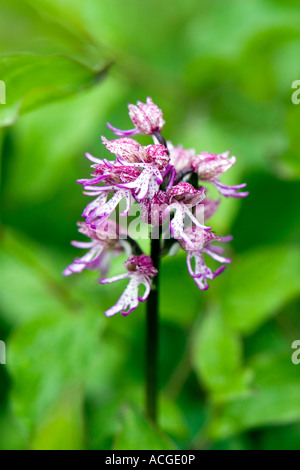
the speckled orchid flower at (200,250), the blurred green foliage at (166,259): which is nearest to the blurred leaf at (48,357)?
the blurred green foliage at (166,259)

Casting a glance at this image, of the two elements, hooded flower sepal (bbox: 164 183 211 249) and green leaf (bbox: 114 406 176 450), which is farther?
green leaf (bbox: 114 406 176 450)

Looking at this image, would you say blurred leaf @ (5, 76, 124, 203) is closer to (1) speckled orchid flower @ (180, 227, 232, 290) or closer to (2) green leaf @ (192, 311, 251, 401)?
(2) green leaf @ (192, 311, 251, 401)

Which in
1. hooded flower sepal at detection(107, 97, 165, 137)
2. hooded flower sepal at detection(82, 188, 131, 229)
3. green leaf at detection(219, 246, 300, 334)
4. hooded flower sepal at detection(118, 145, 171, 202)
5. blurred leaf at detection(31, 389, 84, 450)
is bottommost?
blurred leaf at detection(31, 389, 84, 450)

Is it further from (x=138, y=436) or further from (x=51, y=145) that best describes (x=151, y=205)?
(x=51, y=145)

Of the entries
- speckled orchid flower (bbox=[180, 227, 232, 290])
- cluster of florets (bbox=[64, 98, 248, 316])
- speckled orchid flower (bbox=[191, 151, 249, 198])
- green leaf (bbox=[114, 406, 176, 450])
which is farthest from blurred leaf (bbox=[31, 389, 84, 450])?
speckled orchid flower (bbox=[191, 151, 249, 198])

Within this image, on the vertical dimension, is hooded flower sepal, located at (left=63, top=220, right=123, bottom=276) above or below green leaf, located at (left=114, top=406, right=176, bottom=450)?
above

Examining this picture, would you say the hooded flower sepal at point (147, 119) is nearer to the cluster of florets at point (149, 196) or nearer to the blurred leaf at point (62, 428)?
the cluster of florets at point (149, 196)

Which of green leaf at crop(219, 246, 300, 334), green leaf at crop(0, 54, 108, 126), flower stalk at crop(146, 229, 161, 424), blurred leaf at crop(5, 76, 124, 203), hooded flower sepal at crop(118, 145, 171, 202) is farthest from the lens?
blurred leaf at crop(5, 76, 124, 203)

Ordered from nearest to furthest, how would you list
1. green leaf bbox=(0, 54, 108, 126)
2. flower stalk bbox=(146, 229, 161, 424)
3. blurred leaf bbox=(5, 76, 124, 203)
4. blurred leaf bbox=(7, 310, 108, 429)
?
flower stalk bbox=(146, 229, 161, 424)
green leaf bbox=(0, 54, 108, 126)
blurred leaf bbox=(7, 310, 108, 429)
blurred leaf bbox=(5, 76, 124, 203)
